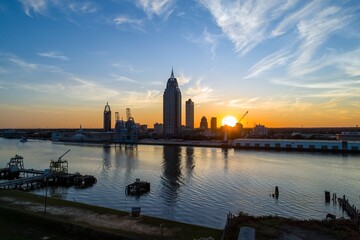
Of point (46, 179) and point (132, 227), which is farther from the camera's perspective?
point (46, 179)

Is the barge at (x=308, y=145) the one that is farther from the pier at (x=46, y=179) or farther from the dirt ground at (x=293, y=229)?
the dirt ground at (x=293, y=229)

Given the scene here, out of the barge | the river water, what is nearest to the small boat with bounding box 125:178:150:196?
the river water

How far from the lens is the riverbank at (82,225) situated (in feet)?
60.2

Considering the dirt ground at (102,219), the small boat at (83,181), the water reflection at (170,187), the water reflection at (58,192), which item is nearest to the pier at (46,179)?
the small boat at (83,181)

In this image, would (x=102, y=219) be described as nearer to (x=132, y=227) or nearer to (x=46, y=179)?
(x=132, y=227)

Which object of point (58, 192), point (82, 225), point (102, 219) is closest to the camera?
point (82, 225)

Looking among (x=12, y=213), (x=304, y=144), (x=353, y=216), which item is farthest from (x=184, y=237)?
(x=304, y=144)

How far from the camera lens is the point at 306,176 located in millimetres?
49812

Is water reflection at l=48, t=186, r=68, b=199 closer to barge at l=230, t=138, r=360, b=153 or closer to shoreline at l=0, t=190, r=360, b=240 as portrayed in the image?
shoreline at l=0, t=190, r=360, b=240

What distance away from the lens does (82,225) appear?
64.3 ft

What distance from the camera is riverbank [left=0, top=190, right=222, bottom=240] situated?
18359 millimetres

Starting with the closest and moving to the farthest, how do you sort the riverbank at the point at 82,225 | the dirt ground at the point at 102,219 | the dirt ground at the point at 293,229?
the dirt ground at the point at 293,229 → the riverbank at the point at 82,225 → the dirt ground at the point at 102,219

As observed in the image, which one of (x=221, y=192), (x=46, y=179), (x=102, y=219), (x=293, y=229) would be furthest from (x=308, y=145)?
(x=102, y=219)

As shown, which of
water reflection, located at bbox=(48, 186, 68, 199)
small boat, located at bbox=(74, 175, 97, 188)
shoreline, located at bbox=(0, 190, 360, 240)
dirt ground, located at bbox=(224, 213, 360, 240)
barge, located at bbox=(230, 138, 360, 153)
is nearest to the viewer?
dirt ground, located at bbox=(224, 213, 360, 240)
